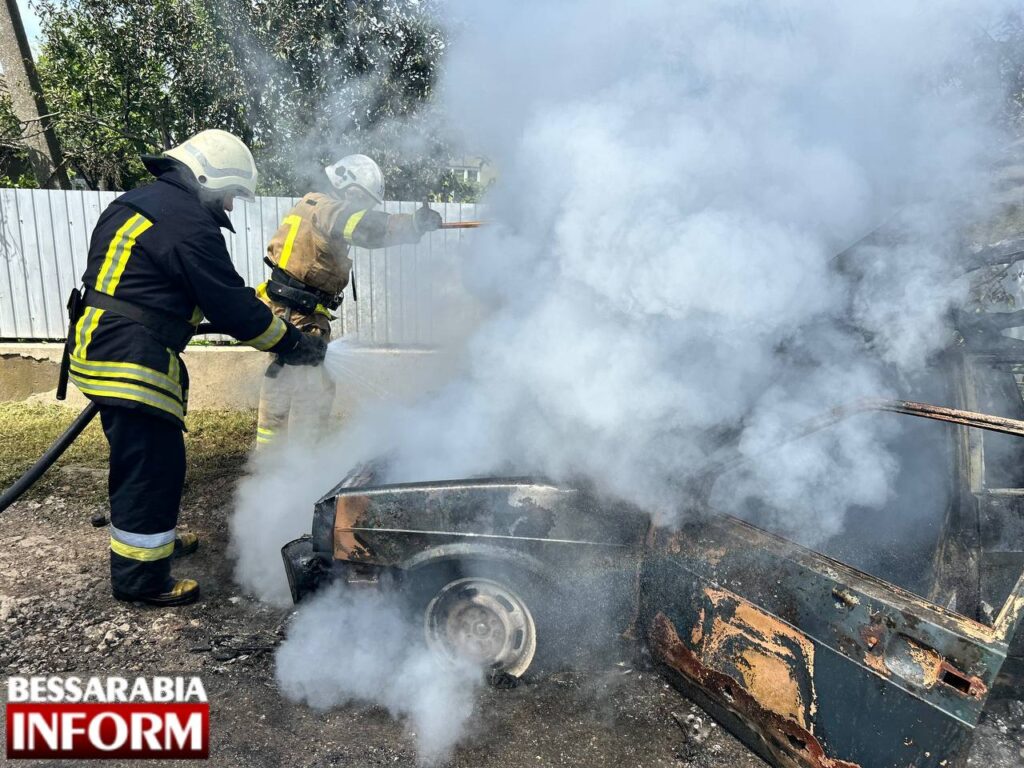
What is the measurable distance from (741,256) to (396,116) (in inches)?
208

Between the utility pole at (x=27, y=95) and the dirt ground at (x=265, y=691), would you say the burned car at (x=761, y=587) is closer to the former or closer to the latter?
the dirt ground at (x=265, y=691)

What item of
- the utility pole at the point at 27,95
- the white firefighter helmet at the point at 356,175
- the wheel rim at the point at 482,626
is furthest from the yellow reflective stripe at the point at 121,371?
the utility pole at the point at 27,95

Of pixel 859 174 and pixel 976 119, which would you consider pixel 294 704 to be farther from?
pixel 976 119

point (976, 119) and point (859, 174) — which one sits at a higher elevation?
point (976, 119)

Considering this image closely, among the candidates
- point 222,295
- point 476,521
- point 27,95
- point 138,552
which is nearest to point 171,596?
point 138,552

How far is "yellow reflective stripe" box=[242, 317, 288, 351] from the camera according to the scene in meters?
3.47

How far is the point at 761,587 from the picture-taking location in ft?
7.04

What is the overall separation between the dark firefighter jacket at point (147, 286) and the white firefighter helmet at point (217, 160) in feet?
0.53

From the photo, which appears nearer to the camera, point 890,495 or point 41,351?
point 890,495

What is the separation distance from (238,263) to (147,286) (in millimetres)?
4584

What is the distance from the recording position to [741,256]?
2.55 metres

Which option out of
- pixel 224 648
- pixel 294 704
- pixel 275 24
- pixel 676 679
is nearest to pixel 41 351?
pixel 275 24

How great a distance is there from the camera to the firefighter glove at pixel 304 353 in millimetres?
3696

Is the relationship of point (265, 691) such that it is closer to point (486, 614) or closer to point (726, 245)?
point (486, 614)
